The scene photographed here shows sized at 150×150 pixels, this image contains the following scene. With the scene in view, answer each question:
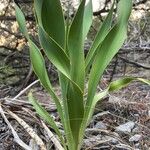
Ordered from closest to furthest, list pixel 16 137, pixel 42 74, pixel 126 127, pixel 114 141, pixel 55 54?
pixel 55 54 < pixel 42 74 < pixel 16 137 < pixel 114 141 < pixel 126 127

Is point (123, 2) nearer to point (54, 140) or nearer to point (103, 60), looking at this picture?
point (103, 60)

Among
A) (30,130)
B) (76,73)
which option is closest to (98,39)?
(76,73)

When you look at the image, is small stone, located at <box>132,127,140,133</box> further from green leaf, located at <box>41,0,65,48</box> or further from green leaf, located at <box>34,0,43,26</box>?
green leaf, located at <box>34,0,43,26</box>

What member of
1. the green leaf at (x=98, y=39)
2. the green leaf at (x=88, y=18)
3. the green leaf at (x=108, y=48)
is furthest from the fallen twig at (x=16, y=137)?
the green leaf at (x=88, y=18)

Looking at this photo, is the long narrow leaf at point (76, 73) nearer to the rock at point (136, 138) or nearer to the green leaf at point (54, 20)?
the green leaf at point (54, 20)

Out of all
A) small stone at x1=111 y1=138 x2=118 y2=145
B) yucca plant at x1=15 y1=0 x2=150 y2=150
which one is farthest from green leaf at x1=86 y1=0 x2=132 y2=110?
small stone at x1=111 y1=138 x2=118 y2=145

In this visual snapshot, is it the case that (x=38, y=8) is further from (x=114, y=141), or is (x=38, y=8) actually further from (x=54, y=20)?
(x=114, y=141)
